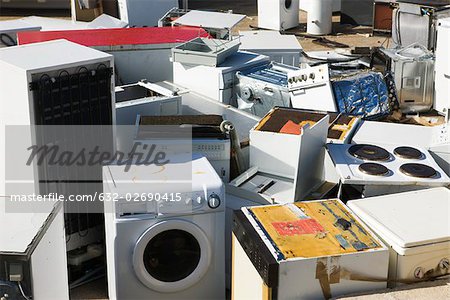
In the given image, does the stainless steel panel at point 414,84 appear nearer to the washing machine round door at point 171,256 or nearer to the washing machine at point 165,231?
the washing machine at point 165,231

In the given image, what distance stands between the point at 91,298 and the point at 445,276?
268cm

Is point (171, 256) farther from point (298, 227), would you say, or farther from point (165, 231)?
point (298, 227)

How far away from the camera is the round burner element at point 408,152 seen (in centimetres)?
530

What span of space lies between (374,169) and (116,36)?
12.3 ft

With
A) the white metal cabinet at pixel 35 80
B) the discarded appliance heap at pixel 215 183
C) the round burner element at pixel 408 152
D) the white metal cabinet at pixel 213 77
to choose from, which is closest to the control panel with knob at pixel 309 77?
the discarded appliance heap at pixel 215 183

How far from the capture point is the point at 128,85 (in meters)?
7.18

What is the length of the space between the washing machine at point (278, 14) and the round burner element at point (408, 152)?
9.32 m

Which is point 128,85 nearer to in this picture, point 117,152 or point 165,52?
point 165,52

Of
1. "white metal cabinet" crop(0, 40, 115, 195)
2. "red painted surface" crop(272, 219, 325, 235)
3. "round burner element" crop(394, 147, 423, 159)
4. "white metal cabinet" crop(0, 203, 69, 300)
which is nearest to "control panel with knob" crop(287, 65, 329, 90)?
"round burner element" crop(394, 147, 423, 159)

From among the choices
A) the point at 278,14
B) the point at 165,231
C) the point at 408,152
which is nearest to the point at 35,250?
the point at 165,231

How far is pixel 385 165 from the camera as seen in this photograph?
5168mm

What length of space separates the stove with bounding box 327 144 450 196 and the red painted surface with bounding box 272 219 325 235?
76cm

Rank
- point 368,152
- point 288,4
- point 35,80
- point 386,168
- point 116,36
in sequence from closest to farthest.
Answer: point 35,80 < point 386,168 < point 368,152 < point 116,36 < point 288,4

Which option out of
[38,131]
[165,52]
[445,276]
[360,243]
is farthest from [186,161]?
[165,52]
